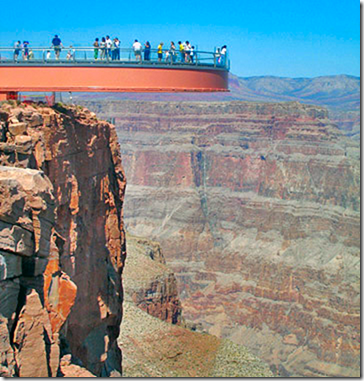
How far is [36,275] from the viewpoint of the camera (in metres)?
13.3

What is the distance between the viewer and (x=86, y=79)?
79.8 ft

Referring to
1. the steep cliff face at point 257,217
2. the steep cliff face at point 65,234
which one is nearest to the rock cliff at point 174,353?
the steep cliff face at point 65,234

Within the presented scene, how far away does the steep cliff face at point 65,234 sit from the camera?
43.1 feet

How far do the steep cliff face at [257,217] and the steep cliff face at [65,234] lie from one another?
2577 inches

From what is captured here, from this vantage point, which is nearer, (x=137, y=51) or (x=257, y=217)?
(x=137, y=51)

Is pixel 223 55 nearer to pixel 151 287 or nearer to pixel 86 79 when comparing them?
pixel 86 79

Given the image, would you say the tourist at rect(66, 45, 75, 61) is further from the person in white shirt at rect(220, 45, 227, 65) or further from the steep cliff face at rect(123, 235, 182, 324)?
the steep cliff face at rect(123, 235, 182, 324)

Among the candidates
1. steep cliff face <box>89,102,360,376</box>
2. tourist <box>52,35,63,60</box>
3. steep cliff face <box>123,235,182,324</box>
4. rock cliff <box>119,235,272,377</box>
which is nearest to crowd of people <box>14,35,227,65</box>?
tourist <box>52,35,63,60</box>

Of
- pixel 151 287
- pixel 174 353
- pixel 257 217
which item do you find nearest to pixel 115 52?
pixel 174 353

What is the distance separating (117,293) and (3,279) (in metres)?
16.5

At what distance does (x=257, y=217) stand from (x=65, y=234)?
12124 centimetres

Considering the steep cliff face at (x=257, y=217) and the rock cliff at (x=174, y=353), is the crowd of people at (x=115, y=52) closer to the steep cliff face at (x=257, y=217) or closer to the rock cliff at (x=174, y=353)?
the rock cliff at (x=174, y=353)

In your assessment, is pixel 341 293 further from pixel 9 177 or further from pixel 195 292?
pixel 9 177

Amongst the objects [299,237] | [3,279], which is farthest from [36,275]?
[299,237]
